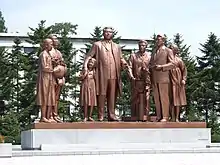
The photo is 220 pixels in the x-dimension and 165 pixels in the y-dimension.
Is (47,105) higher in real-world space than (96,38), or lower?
lower

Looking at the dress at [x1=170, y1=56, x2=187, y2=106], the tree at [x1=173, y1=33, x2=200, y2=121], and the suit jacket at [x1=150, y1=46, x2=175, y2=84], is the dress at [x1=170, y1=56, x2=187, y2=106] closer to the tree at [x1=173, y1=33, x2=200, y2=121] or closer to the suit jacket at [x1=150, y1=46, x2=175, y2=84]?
the suit jacket at [x1=150, y1=46, x2=175, y2=84]

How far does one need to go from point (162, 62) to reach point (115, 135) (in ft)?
7.05

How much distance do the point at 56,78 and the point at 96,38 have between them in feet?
45.2

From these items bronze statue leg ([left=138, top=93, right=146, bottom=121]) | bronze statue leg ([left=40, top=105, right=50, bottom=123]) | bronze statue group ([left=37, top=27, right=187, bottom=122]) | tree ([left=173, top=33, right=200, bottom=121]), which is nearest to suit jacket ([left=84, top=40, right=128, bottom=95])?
bronze statue group ([left=37, top=27, right=187, bottom=122])

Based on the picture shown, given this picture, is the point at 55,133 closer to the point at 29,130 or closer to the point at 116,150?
the point at 29,130

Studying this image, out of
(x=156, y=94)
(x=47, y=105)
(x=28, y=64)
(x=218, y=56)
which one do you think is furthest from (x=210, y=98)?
(x=47, y=105)

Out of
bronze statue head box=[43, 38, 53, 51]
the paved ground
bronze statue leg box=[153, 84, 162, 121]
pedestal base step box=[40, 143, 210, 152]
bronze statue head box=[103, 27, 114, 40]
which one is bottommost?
the paved ground

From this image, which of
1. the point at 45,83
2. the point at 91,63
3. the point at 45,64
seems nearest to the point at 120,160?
the point at 45,83

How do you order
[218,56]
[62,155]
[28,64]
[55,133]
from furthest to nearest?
[218,56]
[28,64]
[55,133]
[62,155]

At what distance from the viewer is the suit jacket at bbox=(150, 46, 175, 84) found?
12648 millimetres

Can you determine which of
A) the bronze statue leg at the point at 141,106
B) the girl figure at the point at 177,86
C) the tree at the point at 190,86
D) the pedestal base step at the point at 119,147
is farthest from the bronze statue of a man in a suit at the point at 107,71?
the tree at the point at 190,86

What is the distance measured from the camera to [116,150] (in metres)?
11.0

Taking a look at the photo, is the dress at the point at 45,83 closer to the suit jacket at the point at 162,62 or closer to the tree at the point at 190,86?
the suit jacket at the point at 162,62

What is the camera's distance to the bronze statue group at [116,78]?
12.2m
